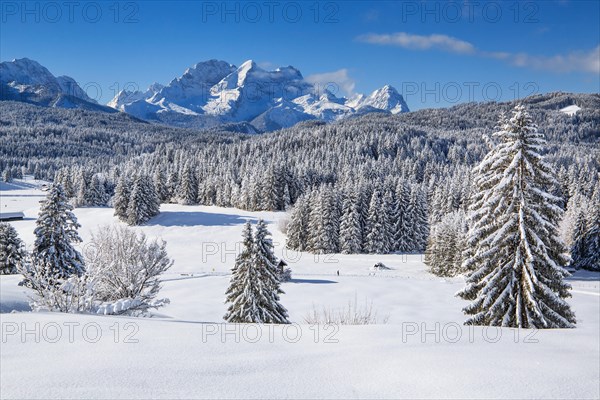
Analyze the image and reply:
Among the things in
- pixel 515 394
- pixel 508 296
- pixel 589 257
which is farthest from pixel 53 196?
pixel 589 257

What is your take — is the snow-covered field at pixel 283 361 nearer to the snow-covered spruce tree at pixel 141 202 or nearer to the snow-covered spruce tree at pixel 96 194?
the snow-covered spruce tree at pixel 141 202

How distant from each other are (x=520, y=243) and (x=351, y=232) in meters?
57.1

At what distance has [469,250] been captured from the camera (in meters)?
17.1

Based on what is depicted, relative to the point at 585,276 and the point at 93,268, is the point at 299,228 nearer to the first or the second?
the point at 585,276

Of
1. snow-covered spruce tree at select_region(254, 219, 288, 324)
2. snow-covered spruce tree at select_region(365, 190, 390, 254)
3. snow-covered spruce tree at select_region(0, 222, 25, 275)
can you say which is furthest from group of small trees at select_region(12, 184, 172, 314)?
snow-covered spruce tree at select_region(365, 190, 390, 254)

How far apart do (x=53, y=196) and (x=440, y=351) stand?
3241 cm

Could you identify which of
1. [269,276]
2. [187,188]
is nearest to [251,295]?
[269,276]

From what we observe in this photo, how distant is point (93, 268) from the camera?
56.3ft

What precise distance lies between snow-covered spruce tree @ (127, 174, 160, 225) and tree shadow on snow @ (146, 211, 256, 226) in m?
1.92

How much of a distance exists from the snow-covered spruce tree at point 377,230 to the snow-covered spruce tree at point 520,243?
57.1 meters

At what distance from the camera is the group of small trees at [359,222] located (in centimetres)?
7262

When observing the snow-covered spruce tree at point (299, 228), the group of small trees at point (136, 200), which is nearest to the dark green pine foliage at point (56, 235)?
the snow-covered spruce tree at point (299, 228)

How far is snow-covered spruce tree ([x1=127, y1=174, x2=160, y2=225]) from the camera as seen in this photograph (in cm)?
8400

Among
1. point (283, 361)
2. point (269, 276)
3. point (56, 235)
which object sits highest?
point (56, 235)
